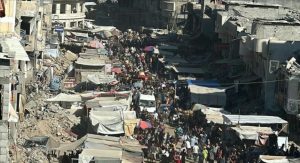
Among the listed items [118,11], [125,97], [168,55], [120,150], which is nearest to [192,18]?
[168,55]

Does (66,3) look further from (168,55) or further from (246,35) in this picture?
(246,35)

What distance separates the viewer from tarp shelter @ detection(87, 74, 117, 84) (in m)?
42.8

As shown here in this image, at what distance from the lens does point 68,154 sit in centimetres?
2650

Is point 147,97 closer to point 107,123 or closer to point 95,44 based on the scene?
point 107,123

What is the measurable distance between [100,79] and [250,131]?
581 inches

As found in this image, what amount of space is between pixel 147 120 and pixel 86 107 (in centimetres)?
277

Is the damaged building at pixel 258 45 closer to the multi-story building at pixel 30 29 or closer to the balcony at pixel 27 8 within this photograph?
the multi-story building at pixel 30 29

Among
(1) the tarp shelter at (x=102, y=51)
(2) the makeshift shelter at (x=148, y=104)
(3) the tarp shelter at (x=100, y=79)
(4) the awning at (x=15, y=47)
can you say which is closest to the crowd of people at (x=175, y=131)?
(2) the makeshift shelter at (x=148, y=104)

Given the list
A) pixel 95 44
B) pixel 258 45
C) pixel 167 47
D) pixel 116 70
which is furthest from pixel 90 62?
pixel 95 44

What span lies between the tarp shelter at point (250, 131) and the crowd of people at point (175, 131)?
30cm

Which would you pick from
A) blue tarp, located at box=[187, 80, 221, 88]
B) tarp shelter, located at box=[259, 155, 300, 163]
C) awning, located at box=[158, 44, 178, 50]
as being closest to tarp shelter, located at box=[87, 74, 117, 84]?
blue tarp, located at box=[187, 80, 221, 88]

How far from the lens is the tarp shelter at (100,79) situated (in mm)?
42756

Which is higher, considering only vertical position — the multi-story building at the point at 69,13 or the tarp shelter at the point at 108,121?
the multi-story building at the point at 69,13

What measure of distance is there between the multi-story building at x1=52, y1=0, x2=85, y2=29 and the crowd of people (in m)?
21.4
